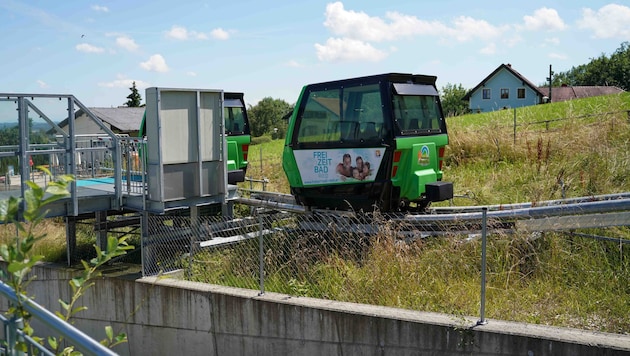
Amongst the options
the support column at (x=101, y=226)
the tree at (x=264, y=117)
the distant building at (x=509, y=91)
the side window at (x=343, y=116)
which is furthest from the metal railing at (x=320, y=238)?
the tree at (x=264, y=117)

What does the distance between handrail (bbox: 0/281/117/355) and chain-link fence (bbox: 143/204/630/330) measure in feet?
14.4

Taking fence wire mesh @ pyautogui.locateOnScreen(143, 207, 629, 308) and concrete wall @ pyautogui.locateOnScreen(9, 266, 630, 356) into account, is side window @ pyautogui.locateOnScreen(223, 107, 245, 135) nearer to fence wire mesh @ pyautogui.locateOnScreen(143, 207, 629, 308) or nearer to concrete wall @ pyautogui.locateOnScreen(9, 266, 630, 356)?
fence wire mesh @ pyautogui.locateOnScreen(143, 207, 629, 308)

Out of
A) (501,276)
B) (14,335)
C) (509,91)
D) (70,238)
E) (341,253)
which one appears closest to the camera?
(14,335)

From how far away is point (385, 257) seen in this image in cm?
769

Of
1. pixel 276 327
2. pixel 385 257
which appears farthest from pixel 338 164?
pixel 276 327

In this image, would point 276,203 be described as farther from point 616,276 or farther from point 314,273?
point 616,276

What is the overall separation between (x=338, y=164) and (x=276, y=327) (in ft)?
9.65

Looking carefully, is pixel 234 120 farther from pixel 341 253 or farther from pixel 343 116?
pixel 341 253

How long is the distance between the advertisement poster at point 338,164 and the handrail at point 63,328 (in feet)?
21.0

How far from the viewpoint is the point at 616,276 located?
6871 millimetres

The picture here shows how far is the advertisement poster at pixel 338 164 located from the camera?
9.09m

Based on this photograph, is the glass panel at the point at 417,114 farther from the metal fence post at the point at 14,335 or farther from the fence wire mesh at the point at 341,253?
the metal fence post at the point at 14,335

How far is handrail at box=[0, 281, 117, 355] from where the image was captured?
2.63 metres

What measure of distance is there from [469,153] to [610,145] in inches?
140
